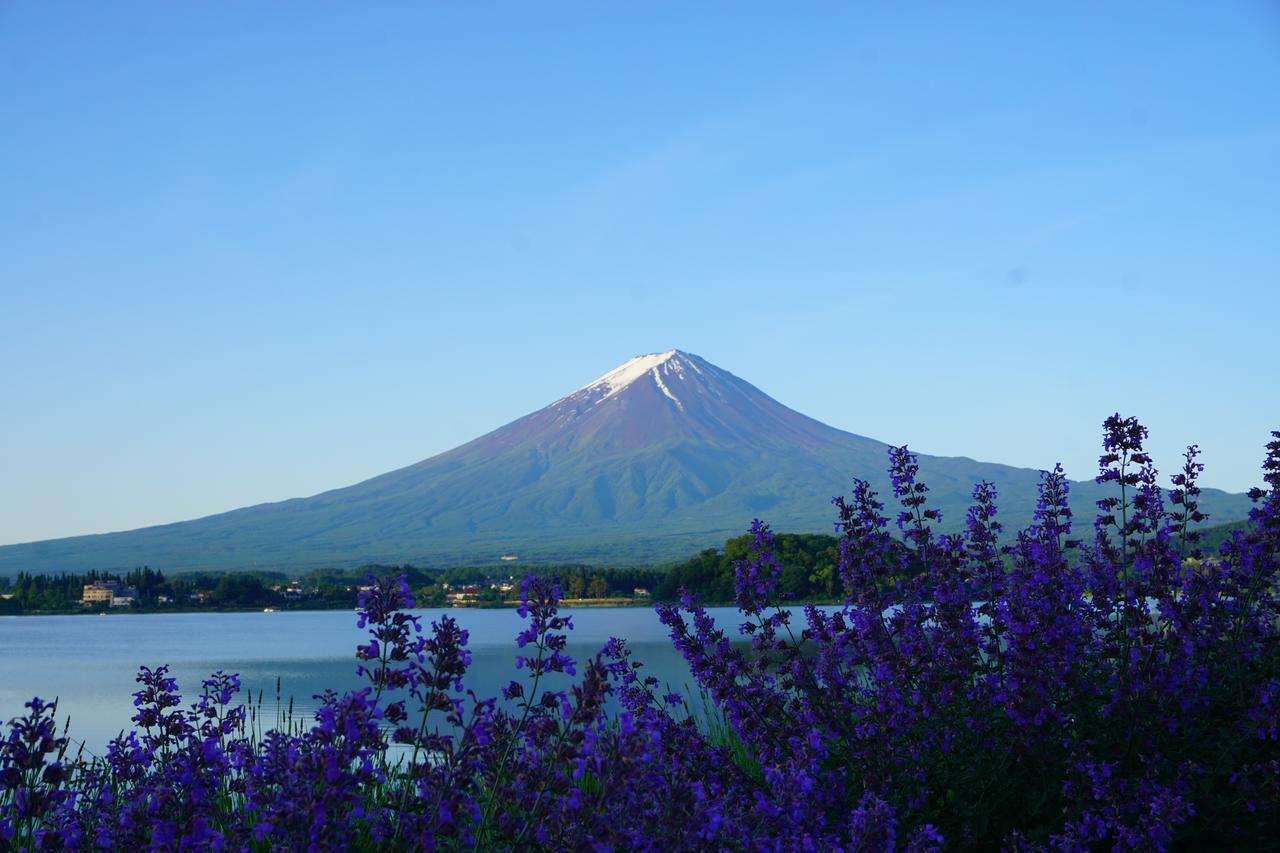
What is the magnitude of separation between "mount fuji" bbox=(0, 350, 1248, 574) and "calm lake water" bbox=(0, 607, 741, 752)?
5147 centimetres

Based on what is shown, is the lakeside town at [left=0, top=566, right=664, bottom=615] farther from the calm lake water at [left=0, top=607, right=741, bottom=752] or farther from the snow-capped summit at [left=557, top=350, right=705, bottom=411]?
the snow-capped summit at [left=557, top=350, right=705, bottom=411]

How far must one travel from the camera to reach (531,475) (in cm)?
14325

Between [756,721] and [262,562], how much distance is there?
119 metres

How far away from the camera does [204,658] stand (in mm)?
30781

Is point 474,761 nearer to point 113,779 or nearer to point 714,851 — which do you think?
point 714,851

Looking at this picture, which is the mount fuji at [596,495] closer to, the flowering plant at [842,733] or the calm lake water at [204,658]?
the calm lake water at [204,658]

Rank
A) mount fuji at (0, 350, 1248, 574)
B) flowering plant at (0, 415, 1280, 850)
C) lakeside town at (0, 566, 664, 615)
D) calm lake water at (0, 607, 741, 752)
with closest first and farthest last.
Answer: flowering plant at (0, 415, 1280, 850)
calm lake water at (0, 607, 741, 752)
lakeside town at (0, 566, 664, 615)
mount fuji at (0, 350, 1248, 574)

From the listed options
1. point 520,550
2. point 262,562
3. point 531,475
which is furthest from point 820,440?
point 262,562

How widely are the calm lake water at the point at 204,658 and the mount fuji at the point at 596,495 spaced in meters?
51.5

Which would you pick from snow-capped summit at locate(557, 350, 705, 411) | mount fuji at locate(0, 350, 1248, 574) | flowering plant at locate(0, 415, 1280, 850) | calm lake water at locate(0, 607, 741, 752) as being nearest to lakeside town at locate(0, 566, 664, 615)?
calm lake water at locate(0, 607, 741, 752)

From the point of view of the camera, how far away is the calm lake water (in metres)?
19.1

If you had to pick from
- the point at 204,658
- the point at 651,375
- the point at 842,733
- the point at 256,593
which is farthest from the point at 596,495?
the point at 842,733

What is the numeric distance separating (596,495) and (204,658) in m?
106

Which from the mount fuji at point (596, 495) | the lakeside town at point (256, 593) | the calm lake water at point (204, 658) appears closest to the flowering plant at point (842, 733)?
the calm lake water at point (204, 658)
